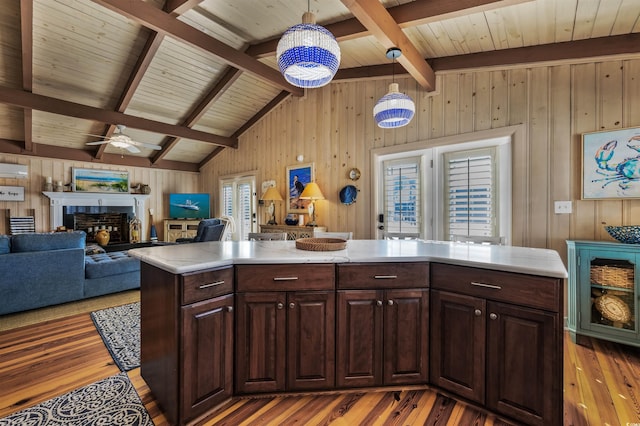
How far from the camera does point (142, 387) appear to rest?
1931 millimetres

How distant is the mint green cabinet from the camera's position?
2.32 meters

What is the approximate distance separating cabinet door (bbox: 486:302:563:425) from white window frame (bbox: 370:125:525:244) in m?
1.94

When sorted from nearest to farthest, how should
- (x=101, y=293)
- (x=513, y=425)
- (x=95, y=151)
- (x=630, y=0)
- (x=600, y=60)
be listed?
1. (x=513, y=425)
2. (x=630, y=0)
3. (x=600, y=60)
4. (x=101, y=293)
5. (x=95, y=151)

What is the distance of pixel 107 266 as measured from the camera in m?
3.75

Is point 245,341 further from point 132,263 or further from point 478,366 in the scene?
point 132,263

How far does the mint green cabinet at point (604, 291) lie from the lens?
2.32 metres

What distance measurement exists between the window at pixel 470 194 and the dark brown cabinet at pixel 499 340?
73.1 inches

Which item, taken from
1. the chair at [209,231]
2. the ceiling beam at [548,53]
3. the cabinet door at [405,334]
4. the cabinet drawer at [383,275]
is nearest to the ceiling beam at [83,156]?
the chair at [209,231]

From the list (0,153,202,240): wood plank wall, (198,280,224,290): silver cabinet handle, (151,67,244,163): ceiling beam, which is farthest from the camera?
(0,153,202,240): wood plank wall

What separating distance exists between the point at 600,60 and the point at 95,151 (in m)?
8.42

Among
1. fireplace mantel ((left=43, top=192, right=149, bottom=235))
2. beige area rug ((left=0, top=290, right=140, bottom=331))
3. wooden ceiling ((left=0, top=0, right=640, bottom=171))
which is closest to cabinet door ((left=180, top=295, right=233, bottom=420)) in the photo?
wooden ceiling ((left=0, top=0, right=640, bottom=171))

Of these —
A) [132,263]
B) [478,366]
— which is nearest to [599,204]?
[478,366]

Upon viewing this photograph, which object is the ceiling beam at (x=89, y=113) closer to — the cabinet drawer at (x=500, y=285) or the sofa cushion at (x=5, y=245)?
the sofa cushion at (x=5, y=245)

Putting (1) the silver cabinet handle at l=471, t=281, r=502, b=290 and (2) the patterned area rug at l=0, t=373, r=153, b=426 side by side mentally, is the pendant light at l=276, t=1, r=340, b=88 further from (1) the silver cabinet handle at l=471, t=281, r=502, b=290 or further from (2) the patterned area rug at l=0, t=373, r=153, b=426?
(2) the patterned area rug at l=0, t=373, r=153, b=426
